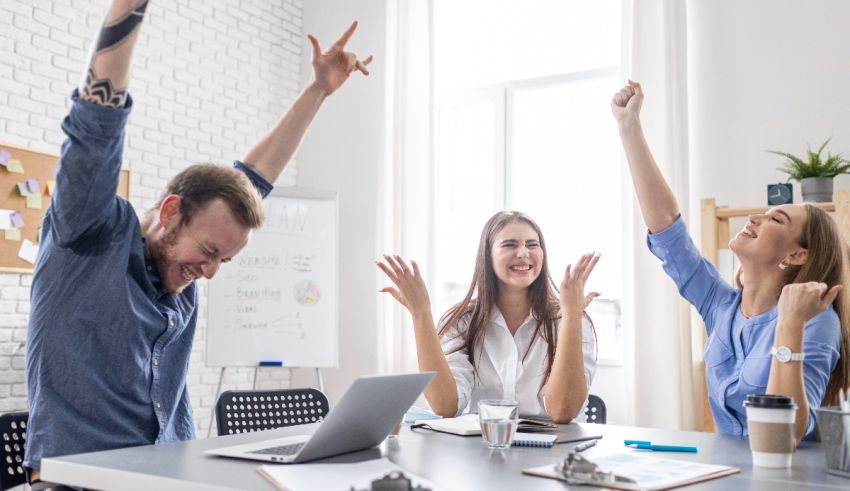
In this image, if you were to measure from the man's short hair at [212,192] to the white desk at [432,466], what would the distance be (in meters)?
0.46

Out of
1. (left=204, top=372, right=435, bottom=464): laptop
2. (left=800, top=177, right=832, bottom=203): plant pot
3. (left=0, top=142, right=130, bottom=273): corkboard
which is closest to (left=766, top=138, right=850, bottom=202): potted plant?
(left=800, top=177, right=832, bottom=203): plant pot

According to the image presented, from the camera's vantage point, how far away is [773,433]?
139 cm

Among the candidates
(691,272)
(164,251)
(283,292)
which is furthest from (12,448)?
(283,292)

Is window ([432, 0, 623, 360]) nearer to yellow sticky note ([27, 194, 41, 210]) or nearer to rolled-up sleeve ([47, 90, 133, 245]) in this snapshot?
yellow sticky note ([27, 194, 41, 210])

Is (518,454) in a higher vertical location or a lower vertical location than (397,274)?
lower

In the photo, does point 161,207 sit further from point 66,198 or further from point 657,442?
point 657,442

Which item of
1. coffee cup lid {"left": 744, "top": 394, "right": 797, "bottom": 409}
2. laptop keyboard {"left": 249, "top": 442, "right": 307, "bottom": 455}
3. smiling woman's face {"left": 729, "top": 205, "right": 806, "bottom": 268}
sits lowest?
laptop keyboard {"left": 249, "top": 442, "right": 307, "bottom": 455}

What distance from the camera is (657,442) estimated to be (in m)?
1.70

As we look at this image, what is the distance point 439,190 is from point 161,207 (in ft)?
12.5

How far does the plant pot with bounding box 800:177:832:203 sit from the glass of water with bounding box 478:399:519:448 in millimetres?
2696

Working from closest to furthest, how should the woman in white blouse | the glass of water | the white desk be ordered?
the white desk, the glass of water, the woman in white blouse

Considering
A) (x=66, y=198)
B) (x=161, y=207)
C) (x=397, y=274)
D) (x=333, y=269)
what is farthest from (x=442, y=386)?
(x=333, y=269)

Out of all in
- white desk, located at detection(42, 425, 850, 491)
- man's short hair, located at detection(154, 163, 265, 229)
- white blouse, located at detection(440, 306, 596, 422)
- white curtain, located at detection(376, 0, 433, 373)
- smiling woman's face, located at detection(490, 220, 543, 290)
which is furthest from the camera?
white curtain, located at detection(376, 0, 433, 373)

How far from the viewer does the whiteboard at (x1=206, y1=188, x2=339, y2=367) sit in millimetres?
4652
